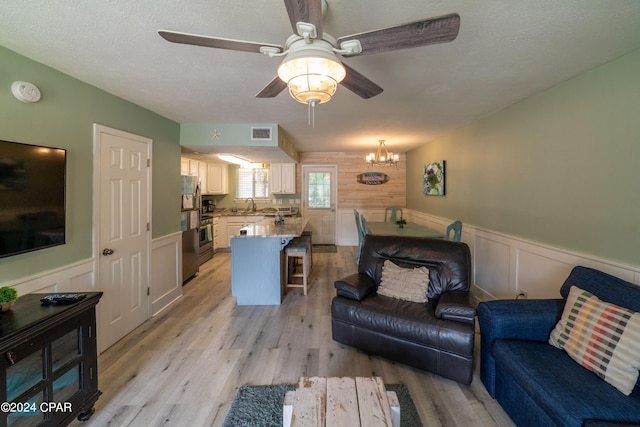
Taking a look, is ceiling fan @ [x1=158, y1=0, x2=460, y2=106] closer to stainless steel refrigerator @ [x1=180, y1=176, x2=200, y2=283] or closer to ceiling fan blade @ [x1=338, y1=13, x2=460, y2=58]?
ceiling fan blade @ [x1=338, y1=13, x2=460, y2=58]

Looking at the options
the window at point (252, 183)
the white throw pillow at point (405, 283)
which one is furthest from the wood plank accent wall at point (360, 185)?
the white throw pillow at point (405, 283)

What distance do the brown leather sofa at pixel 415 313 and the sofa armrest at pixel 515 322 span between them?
0.11m

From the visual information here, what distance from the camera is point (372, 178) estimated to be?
6.91m

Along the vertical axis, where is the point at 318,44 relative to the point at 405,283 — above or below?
above

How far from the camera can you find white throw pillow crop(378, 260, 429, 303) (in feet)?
7.89

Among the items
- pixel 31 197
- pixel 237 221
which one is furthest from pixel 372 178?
pixel 31 197


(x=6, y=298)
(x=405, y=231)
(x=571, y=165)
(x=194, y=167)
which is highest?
(x=194, y=167)

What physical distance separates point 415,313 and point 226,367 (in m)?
1.66

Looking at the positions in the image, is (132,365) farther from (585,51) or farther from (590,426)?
(585,51)

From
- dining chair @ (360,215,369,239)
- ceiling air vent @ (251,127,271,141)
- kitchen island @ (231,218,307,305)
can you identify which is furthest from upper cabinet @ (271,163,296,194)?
kitchen island @ (231,218,307,305)

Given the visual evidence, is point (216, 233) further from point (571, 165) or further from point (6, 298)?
point (571, 165)

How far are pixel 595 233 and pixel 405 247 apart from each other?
148 centimetres

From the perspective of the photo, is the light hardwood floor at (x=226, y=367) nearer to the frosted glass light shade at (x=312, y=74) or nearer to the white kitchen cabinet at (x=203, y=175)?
the frosted glass light shade at (x=312, y=74)

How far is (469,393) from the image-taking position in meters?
1.91
